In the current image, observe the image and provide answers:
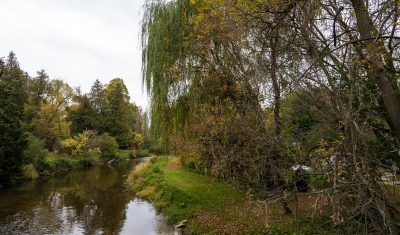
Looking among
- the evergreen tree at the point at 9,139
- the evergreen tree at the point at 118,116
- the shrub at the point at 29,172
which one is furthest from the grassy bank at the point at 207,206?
the evergreen tree at the point at 118,116

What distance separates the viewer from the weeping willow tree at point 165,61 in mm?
14047

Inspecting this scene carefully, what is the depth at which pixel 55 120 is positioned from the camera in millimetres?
40469

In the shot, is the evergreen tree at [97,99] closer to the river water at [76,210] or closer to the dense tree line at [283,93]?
the river water at [76,210]

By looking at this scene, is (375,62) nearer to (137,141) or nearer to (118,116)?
(118,116)

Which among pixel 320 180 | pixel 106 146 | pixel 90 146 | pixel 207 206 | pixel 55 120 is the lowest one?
pixel 207 206

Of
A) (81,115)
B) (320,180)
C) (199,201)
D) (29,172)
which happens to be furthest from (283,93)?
(81,115)

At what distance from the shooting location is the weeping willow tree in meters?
14.0

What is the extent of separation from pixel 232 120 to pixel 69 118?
39.1 m

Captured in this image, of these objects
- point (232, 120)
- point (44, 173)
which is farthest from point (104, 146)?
point (232, 120)

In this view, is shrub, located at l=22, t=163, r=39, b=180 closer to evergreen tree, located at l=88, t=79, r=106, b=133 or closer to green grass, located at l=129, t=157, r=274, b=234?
green grass, located at l=129, t=157, r=274, b=234

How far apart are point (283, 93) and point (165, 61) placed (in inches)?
296

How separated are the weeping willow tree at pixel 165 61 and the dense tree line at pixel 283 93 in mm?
42

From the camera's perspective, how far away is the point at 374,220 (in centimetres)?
460

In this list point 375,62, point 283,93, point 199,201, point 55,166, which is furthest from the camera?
point 55,166
